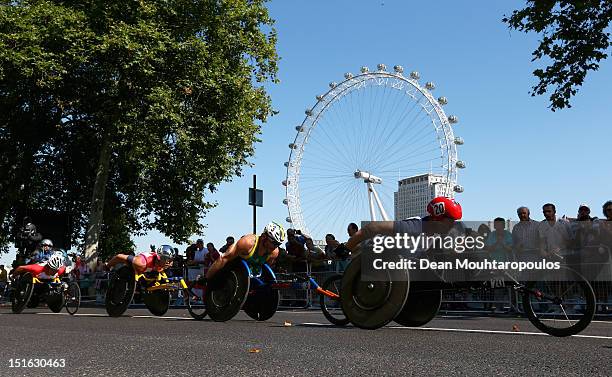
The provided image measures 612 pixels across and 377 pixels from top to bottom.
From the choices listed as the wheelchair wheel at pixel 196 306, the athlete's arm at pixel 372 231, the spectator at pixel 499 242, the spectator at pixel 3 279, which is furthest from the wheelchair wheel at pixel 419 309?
the spectator at pixel 3 279

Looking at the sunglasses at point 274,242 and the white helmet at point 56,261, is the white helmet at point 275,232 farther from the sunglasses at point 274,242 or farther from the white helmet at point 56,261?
the white helmet at point 56,261

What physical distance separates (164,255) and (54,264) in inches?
132

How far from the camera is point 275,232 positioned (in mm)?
8945

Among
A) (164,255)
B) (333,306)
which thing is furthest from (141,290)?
(333,306)

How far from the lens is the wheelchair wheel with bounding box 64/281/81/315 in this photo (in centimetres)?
1231

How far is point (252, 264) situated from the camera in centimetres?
936

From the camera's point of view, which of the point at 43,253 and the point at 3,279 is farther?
the point at 3,279

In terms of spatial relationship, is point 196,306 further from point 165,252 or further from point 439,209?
point 439,209

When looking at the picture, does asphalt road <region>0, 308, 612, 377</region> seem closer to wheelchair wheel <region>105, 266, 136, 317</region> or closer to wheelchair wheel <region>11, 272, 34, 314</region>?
wheelchair wheel <region>105, 266, 136, 317</region>

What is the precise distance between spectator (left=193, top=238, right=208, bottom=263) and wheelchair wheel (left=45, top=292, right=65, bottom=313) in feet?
16.1

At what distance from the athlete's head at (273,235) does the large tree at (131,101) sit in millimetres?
15716

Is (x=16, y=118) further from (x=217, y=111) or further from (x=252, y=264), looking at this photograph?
(x=252, y=264)

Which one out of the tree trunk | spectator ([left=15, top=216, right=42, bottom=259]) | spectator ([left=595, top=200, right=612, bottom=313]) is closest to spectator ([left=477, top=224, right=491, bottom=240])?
spectator ([left=595, top=200, right=612, bottom=313])

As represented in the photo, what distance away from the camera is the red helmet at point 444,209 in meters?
7.17
